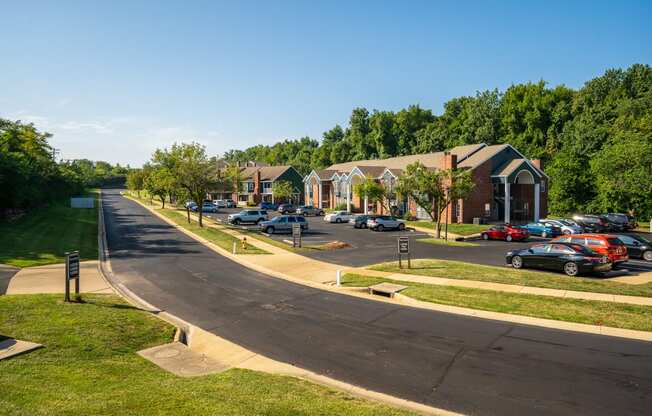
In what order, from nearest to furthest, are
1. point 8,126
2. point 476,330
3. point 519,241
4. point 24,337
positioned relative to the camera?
point 24,337 → point 476,330 → point 519,241 → point 8,126

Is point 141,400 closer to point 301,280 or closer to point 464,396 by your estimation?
point 464,396

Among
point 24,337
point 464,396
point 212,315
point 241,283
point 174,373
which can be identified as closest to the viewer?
point 464,396

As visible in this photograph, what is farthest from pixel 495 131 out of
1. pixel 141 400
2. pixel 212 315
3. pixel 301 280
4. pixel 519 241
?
pixel 141 400

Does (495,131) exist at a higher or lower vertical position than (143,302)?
higher

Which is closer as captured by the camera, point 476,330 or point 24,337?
point 24,337

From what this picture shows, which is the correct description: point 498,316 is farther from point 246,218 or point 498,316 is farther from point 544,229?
point 246,218

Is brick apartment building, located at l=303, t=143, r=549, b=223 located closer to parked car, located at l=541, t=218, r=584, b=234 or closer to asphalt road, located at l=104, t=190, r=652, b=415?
parked car, located at l=541, t=218, r=584, b=234
